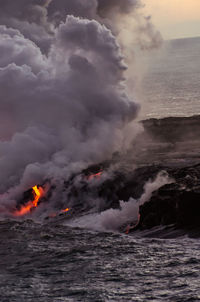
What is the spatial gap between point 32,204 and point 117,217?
1085 cm

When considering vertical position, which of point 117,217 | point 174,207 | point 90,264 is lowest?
point 90,264

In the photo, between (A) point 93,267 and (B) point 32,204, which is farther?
(B) point 32,204

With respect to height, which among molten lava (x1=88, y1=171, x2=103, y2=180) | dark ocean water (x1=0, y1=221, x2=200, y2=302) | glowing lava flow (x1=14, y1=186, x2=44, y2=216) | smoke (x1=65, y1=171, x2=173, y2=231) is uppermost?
molten lava (x1=88, y1=171, x2=103, y2=180)

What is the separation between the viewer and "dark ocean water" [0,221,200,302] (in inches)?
1062

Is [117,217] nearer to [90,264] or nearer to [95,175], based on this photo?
[90,264]

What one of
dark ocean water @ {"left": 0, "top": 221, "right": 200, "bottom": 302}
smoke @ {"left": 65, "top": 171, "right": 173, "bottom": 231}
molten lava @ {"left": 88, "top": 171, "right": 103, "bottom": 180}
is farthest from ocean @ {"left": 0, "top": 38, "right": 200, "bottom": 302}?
molten lava @ {"left": 88, "top": 171, "right": 103, "bottom": 180}

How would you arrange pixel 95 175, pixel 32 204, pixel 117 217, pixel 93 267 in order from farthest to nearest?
pixel 95 175
pixel 32 204
pixel 117 217
pixel 93 267

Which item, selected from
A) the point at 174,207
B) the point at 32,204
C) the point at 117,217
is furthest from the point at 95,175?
the point at 174,207

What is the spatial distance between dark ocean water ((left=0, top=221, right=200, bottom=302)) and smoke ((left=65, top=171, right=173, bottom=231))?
4.80 feet

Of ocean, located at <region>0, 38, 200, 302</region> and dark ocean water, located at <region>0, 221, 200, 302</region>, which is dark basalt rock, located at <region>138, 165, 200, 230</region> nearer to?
ocean, located at <region>0, 38, 200, 302</region>

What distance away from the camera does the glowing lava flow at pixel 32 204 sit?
149 feet

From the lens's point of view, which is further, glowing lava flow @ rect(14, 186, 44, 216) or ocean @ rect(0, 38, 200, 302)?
glowing lava flow @ rect(14, 186, 44, 216)

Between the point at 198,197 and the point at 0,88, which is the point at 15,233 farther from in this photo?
the point at 0,88

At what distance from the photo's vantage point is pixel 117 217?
39.2m
